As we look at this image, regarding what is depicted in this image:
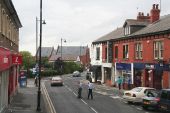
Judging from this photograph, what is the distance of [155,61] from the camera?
140ft

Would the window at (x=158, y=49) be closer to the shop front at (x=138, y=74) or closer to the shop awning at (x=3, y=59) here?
the shop front at (x=138, y=74)

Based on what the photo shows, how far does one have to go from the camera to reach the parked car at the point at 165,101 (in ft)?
86.5

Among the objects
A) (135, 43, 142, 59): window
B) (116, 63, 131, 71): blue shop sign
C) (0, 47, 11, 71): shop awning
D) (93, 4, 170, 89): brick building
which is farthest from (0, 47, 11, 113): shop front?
(116, 63, 131, 71): blue shop sign

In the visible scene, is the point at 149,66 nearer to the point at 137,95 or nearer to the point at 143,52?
the point at 143,52

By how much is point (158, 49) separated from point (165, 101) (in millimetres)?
16389

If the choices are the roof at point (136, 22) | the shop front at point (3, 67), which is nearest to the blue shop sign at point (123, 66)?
the roof at point (136, 22)

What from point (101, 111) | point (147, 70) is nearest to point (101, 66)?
point (147, 70)

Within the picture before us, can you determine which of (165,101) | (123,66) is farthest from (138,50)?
(165,101)

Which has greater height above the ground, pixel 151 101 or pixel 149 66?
pixel 149 66

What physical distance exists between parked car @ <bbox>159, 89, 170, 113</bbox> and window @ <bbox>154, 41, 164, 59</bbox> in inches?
588

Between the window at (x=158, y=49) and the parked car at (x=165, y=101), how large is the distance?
1493cm

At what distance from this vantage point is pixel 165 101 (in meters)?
26.7

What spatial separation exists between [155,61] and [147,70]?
2.83 metres

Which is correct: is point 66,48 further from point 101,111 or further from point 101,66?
point 101,111
